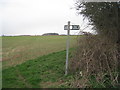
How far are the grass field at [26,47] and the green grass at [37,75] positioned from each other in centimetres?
46

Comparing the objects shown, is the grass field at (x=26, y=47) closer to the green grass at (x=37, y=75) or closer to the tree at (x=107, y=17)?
the green grass at (x=37, y=75)

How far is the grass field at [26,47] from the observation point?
5.95 meters

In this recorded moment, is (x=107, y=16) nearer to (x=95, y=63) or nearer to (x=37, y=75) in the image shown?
(x=95, y=63)

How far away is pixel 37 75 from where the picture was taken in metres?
4.97

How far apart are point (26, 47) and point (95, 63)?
4279mm

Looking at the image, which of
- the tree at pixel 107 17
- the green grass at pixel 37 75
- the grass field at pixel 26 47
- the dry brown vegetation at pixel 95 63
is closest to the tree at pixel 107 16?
the tree at pixel 107 17

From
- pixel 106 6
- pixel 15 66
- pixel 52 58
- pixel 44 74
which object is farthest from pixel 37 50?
pixel 106 6

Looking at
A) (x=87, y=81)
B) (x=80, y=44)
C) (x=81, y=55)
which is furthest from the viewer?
(x=80, y=44)

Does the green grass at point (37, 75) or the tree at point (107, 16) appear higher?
the tree at point (107, 16)

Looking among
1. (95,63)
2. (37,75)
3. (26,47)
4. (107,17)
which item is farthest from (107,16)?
(26,47)

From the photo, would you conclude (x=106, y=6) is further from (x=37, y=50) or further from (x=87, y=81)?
(x=37, y=50)

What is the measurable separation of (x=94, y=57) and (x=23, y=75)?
7.82ft

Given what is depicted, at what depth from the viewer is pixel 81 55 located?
4.90m

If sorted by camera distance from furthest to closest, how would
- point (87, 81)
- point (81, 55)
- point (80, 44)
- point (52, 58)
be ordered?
point (52, 58) → point (80, 44) → point (81, 55) → point (87, 81)
